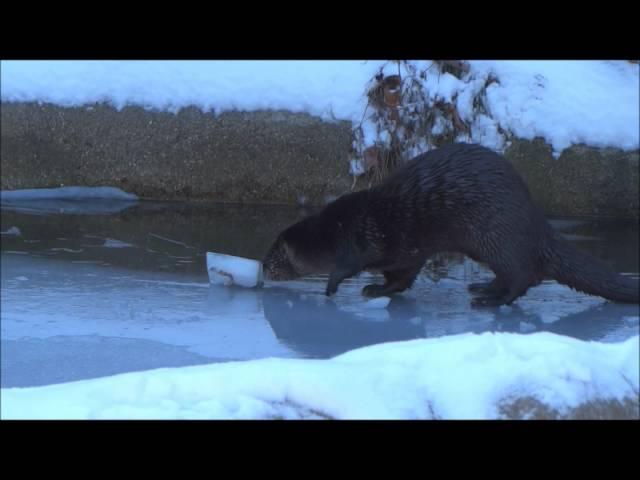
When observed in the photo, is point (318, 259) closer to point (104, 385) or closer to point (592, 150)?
point (104, 385)

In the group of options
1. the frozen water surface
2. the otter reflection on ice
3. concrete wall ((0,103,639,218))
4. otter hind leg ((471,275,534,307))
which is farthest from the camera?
concrete wall ((0,103,639,218))

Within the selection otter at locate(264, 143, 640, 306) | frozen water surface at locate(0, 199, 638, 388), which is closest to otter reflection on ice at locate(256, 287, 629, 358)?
frozen water surface at locate(0, 199, 638, 388)

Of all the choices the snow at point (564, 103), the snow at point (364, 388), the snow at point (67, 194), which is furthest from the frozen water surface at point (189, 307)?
the snow at point (564, 103)

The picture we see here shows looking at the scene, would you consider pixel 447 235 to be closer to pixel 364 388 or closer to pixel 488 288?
pixel 488 288

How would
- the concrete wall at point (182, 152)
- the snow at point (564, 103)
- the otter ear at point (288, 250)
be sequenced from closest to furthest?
the otter ear at point (288, 250), the snow at point (564, 103), the concrete wall at point (182, 152)

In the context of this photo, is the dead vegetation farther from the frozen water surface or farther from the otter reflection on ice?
the otter reflection on ice

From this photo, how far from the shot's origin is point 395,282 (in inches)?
141

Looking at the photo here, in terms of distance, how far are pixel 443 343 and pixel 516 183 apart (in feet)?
4.60

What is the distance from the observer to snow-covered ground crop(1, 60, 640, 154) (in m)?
5.52

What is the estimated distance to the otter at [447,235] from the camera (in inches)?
127

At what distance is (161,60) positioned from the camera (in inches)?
233

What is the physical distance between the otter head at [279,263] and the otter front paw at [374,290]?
0.31m

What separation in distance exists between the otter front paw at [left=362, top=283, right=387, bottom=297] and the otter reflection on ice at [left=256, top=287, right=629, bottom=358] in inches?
5.9

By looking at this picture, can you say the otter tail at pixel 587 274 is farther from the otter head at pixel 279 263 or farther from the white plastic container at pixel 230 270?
the white plastic container at pixel 230 270
